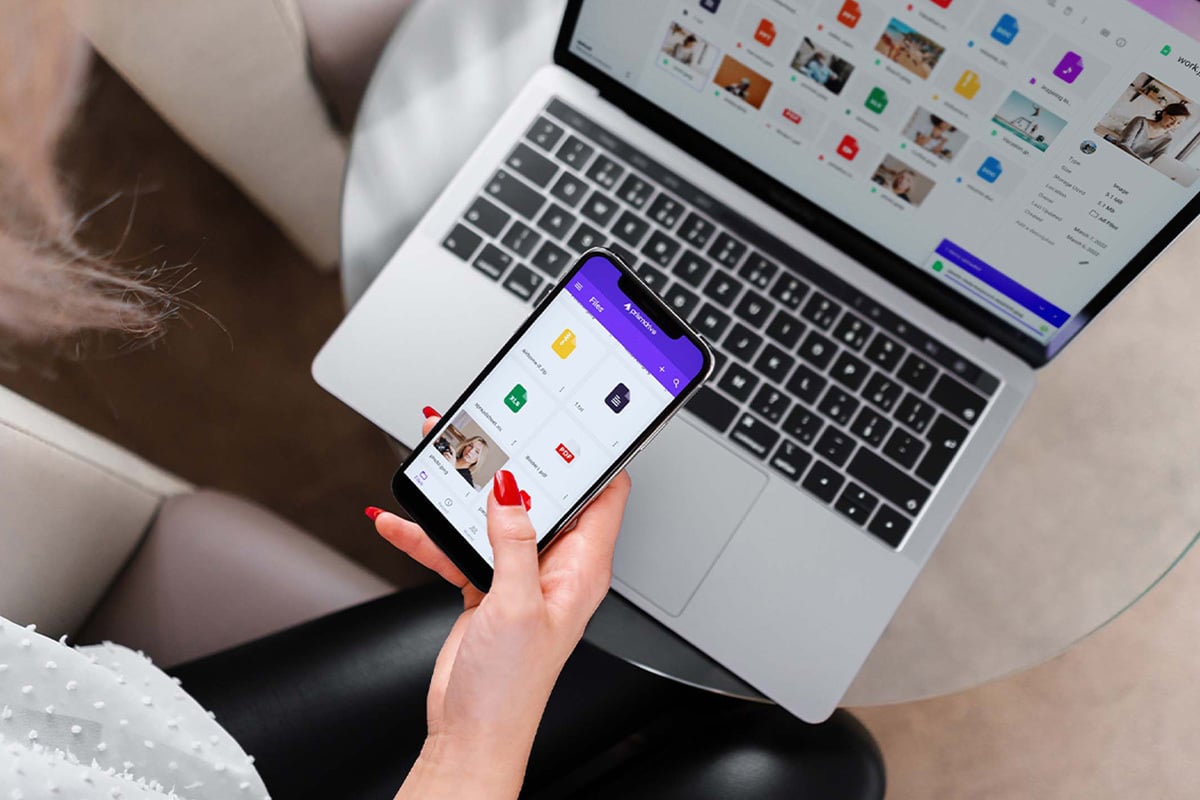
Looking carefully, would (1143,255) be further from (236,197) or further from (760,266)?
(236,197)

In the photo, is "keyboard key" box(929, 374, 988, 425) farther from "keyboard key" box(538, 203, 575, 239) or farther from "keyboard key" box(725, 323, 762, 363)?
"keyboard key" box(538, 203, 575, 239)

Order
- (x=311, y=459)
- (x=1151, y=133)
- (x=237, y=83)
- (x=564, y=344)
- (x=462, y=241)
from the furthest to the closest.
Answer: (x=311, y=459) → (x=237, y=83) → (x=462, y=241) → (x=564, y=344) → (x=1151, y=133)

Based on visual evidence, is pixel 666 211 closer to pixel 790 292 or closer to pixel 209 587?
pixel 790 292

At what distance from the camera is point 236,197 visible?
4.31ft

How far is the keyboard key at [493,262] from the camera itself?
72 cm

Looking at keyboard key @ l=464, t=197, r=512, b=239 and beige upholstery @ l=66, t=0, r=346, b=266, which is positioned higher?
keyboard key @ l=464, t=197, r=512, b=239

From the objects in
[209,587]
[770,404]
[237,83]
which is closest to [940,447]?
[770,404]

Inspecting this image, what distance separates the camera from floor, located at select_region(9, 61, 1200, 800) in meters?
1.18

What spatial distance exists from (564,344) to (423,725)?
36cm

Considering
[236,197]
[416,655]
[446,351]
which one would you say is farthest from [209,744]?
[236,197]

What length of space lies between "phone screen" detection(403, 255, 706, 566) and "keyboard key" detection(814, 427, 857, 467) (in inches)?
6.0

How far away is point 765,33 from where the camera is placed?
60 centimetres

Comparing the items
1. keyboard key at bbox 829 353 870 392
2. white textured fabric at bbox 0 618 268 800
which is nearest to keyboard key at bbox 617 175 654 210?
keyboard key at bbox 829 353 870 392

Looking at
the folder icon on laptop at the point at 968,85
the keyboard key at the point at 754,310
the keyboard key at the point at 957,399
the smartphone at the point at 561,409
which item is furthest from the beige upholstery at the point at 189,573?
the folder icon on laptop at the point at 968,85
